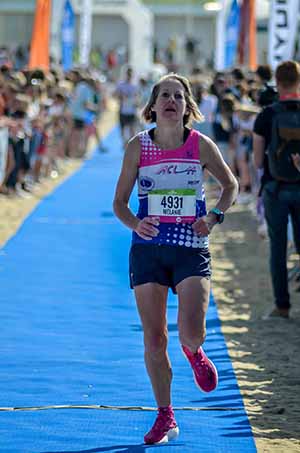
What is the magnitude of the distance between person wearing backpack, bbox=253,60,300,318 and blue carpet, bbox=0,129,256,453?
0.94 metres

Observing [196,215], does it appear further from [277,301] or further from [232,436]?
[277,301]

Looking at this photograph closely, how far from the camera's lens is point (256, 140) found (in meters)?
9.01

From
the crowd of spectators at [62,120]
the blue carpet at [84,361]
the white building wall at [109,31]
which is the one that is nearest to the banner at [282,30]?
the crowd of spectators at [62,120]

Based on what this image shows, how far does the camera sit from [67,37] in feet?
94.9

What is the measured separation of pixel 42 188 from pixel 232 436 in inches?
549

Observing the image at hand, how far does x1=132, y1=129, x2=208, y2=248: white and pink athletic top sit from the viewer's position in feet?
19.1

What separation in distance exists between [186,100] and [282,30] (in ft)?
35.9

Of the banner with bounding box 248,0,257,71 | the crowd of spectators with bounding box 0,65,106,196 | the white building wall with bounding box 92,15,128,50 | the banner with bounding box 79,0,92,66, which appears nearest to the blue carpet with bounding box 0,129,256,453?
the crowd of spectators with bounding box 0,65,106,196

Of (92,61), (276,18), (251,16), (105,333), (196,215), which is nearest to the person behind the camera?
(196,215)

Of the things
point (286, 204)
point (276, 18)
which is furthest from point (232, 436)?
point (276, 18)

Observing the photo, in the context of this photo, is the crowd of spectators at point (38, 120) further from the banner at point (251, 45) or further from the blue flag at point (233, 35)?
the blue flag at point (233, 35)

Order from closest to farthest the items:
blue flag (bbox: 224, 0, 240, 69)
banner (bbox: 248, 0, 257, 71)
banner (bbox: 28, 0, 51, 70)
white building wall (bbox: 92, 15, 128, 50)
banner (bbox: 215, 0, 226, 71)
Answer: banner (bbox: 28, 0, 51, 70), banner (bbox: 248, 0, 257, 71), blue flag (bbox: 224, 0, 240, 69), banner (bbox: 215, 0, 226, 71), white building wall (bbox: 92, 15, 128, 50)

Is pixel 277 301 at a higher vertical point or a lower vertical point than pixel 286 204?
lower

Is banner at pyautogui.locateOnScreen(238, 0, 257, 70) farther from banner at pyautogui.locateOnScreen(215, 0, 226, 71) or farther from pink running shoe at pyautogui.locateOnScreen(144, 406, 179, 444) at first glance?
pink running shoe at pyautogui.locateOnScreen(144, 406, 179, 444)
